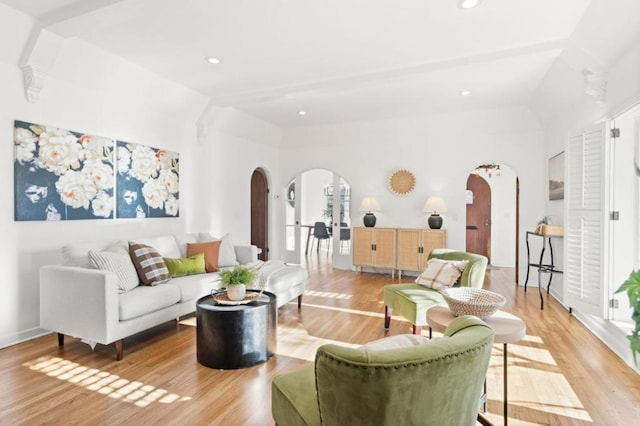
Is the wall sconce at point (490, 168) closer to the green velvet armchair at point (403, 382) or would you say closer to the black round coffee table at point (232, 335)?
the black round coffee table at point (232, 335)

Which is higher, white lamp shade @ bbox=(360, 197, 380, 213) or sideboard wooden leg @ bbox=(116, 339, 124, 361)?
white lamp shade @ bbox=(360, 197, 380, 213)

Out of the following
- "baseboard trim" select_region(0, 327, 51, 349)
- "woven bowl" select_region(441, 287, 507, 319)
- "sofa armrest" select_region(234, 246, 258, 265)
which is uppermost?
"woven bowl" select_region(441, 287, 507, 319)

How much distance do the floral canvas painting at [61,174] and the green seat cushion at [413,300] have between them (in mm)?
3178

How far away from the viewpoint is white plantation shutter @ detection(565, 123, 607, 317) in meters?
3.23

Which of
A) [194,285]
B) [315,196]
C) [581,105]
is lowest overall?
[194,285]

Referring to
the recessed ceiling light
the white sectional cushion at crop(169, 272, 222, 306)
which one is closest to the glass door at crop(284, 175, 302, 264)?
the white sectional cushion at crop(169, 272, 222, 306)

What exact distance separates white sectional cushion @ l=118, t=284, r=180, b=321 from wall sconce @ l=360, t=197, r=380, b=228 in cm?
386

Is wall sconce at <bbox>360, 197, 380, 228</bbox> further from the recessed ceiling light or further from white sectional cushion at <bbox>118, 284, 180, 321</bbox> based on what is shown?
the recessed ceiling light

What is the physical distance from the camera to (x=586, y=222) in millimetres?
3443

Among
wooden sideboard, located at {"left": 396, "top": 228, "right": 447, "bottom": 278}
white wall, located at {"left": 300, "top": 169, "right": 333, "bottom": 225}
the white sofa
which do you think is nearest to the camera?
the white sofa

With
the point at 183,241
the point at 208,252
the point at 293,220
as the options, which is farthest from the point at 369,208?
the point at 183,241

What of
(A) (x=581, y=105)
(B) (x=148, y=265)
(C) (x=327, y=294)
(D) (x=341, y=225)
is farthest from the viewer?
(D) (x=341, y=225)

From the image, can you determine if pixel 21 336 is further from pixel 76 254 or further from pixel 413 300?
pixel 413 300

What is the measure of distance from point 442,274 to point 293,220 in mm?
4798
